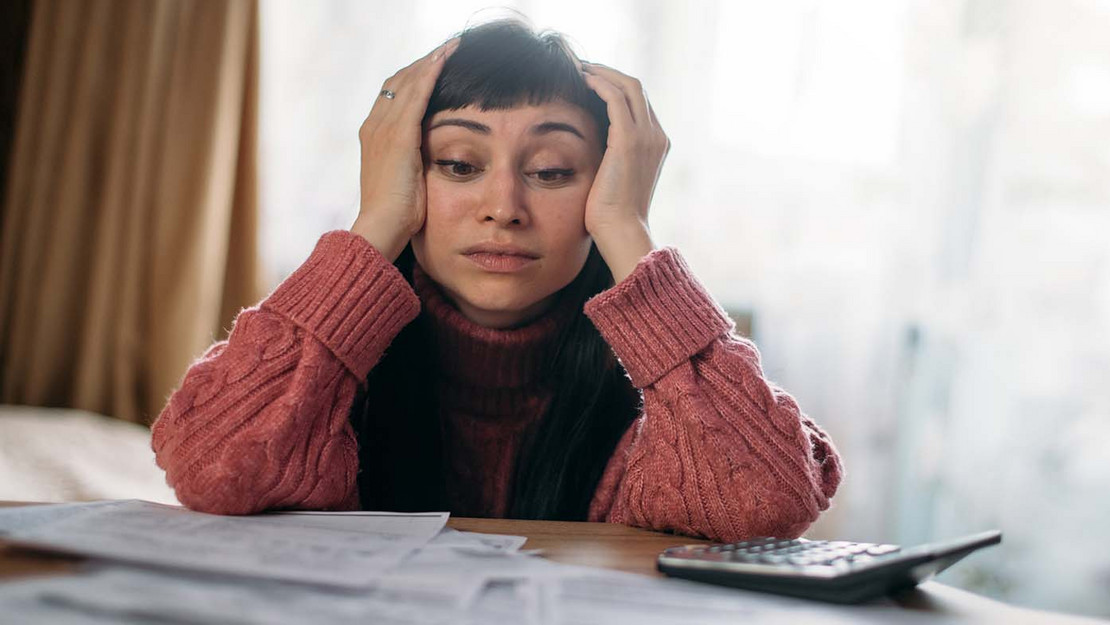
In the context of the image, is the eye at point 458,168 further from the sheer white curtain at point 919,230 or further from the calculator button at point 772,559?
the sheer white curtain at point 919,230

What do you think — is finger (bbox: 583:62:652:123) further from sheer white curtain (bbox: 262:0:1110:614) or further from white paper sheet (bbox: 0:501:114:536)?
sheer white curtain (bbox: 262:0:1110:614)

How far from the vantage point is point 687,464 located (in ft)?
2.53

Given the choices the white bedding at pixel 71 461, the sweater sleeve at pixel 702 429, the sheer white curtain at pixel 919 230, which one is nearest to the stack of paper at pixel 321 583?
the sweater sleeve at pixel 702 429

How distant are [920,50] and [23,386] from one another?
8.41ft

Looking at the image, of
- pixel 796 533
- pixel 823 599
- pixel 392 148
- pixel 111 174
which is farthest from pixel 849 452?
pixel 111 174

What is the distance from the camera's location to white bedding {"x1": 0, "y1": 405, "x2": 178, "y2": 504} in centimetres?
138

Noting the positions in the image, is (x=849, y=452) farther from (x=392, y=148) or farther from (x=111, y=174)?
(x=111, y=174)

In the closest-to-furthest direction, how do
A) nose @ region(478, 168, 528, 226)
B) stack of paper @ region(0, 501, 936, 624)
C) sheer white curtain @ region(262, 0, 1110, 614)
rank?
stack of paper @ region(0, 501, 936, 624)
nose @ region(478, 168, 528, 226)
sheer white curtain @ region(262, 0, 1110, 614)

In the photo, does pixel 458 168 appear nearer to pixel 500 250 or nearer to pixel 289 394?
pixel 500 250

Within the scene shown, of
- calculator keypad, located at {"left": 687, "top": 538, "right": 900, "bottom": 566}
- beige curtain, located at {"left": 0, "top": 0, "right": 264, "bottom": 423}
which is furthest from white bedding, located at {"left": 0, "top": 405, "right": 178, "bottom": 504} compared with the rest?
calculator keypad, located at {"left": 687, "top": 538, "right": 900, "bottom": 566}

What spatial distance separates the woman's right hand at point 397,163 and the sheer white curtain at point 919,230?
1.26m

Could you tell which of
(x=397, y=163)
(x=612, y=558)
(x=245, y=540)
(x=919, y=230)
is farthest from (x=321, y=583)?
(x=919, y=230)

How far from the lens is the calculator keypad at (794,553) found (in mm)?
531

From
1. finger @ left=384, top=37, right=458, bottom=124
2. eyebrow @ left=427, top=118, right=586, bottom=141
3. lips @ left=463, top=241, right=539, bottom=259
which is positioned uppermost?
finger @ left=384, top=37, right=458, bottom=124
